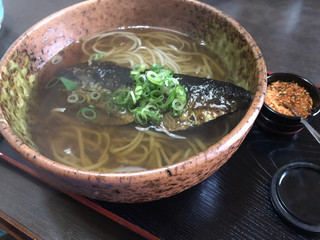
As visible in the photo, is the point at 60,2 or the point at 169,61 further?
the point at 60,2

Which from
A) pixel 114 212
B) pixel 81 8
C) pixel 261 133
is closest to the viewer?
pixel 114 212

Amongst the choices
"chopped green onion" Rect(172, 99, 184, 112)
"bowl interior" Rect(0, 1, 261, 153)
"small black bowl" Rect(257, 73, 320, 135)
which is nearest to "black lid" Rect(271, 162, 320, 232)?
"small black bowl" Rect(257, 73, 320, 135)

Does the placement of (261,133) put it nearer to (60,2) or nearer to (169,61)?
(169,61)

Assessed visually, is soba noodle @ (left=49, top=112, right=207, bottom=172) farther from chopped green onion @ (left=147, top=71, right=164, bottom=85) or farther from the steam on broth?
chopped green onion @ (left=147, top=71, right=164, bottom=85)

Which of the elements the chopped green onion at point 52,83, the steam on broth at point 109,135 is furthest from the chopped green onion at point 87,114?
the chopped green onion at point 52,83

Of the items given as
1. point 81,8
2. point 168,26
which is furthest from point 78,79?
point 168,26

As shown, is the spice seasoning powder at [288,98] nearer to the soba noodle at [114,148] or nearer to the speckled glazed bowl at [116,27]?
the speckled glazed bowl at [116,27]
